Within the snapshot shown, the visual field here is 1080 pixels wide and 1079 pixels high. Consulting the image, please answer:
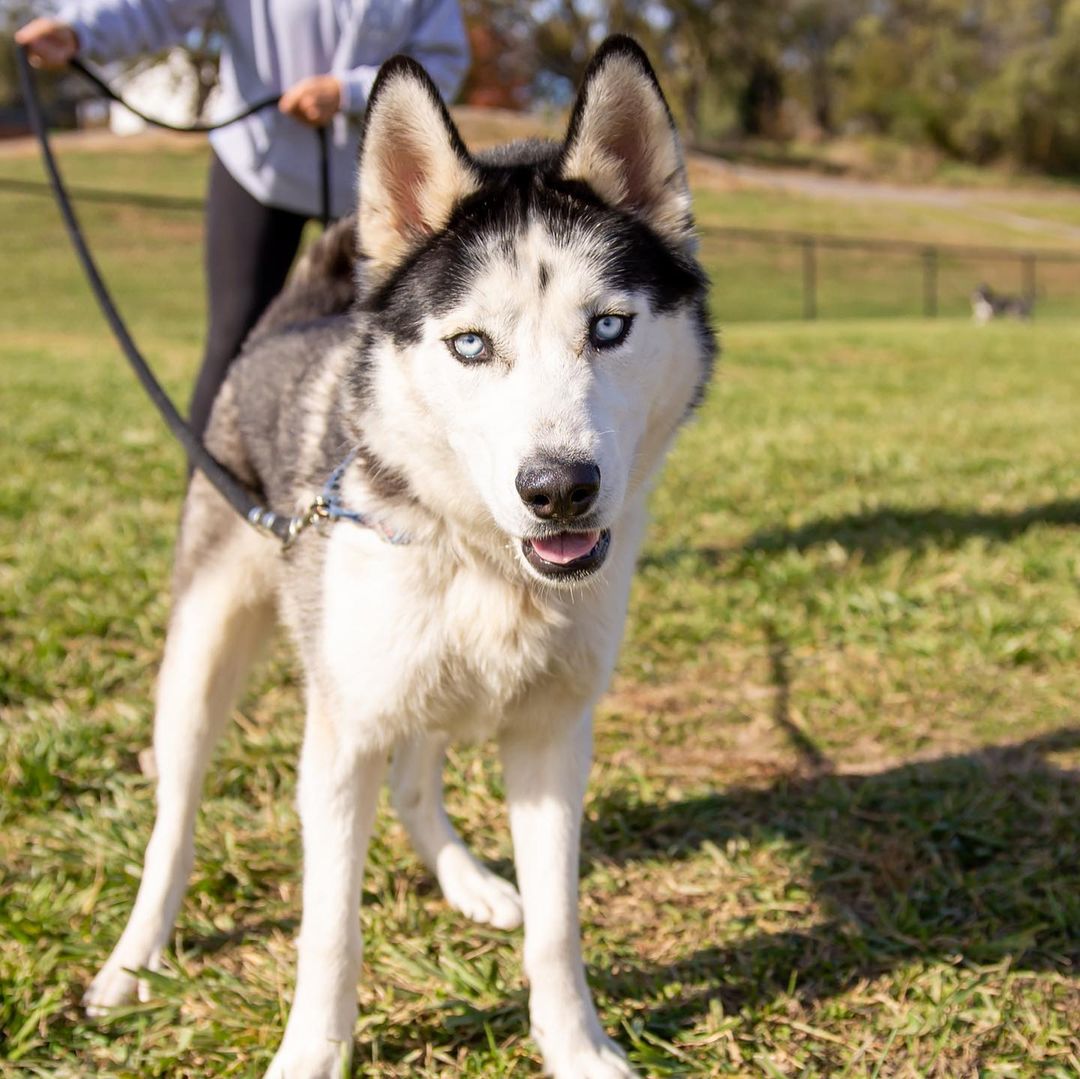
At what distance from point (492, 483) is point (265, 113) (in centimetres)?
208

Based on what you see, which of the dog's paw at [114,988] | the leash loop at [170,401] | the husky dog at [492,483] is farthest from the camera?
the leash loop at [170,401]

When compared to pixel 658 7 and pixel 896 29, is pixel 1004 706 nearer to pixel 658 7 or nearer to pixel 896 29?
pixel 658 7

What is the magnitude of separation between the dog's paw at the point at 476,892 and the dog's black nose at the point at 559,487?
1.29m

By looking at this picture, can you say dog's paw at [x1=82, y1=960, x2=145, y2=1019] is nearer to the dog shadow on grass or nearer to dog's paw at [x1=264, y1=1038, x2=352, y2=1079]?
dog's paw at [x1=264, y1=1038, x2=352, y2=1079]

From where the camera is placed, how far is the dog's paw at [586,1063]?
2.35m

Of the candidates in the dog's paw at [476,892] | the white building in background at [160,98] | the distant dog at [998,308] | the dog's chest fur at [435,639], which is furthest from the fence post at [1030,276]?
the dog's chest fur at [435,639]

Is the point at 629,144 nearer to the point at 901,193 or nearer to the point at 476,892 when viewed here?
the point at 476,892

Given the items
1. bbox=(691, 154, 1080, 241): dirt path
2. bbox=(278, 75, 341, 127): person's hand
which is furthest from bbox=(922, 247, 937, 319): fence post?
bbox=(278, 75, 341, 127): person's hand

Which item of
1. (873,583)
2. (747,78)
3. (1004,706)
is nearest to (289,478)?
(1004,706)

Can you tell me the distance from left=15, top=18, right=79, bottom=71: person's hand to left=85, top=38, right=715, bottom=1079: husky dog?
1.61 meters

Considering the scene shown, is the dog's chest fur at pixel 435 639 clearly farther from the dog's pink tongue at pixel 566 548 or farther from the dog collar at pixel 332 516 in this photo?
the dog's pink tongue at pixel 566 548

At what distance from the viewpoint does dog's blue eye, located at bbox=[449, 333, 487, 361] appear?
2164mm

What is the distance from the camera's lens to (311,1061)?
2.33 metres

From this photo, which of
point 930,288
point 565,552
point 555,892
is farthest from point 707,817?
point 930,288
